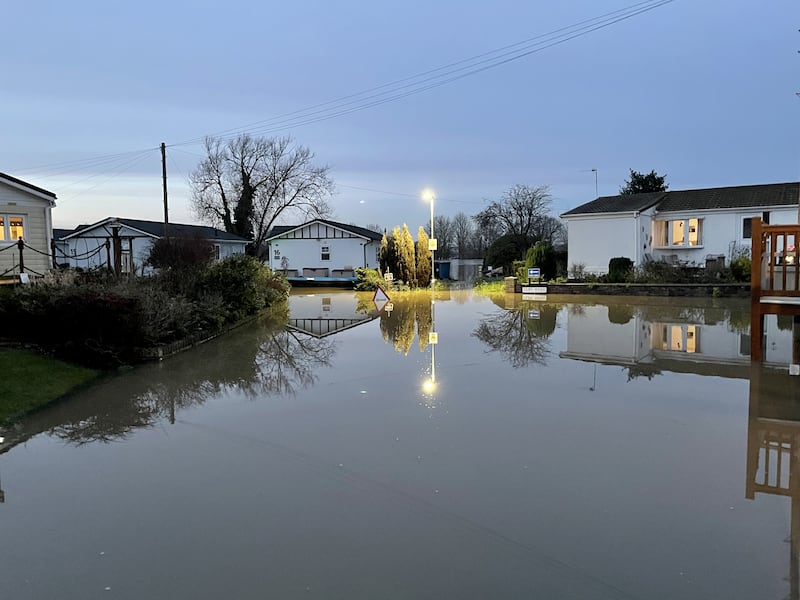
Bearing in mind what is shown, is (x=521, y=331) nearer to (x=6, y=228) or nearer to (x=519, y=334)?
(x=519, y=334)

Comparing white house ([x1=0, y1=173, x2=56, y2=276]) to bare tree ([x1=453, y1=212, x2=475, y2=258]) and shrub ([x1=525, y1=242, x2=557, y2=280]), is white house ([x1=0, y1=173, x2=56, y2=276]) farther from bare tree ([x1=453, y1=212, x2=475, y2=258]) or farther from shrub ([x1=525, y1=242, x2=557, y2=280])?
bare tree ([x1=453, y1=212, x2=475, y2=258])

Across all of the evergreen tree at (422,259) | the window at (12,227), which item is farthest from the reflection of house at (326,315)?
the window at (12,227)

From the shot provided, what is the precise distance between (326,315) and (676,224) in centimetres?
2122

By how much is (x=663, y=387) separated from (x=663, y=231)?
84.8 ft

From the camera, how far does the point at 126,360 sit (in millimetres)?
10758

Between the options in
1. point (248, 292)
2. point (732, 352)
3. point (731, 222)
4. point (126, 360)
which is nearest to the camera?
point (126, 360)

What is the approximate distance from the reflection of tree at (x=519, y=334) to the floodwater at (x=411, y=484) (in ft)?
3.89

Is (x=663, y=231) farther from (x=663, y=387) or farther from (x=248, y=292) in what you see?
(x=663, y=387)

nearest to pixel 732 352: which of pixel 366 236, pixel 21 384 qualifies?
pixel 21 384

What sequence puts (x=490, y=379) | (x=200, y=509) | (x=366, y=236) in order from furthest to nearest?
(x=366, y=236) < (x=490, y=379) < (x=200, y=509)

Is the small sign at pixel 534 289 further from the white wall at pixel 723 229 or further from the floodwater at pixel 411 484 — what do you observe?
the floodwater at pixel 411 484

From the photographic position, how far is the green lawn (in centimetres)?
780

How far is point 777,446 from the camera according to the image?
599 cm

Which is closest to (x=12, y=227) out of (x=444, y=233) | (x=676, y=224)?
(x=676, y=224)
